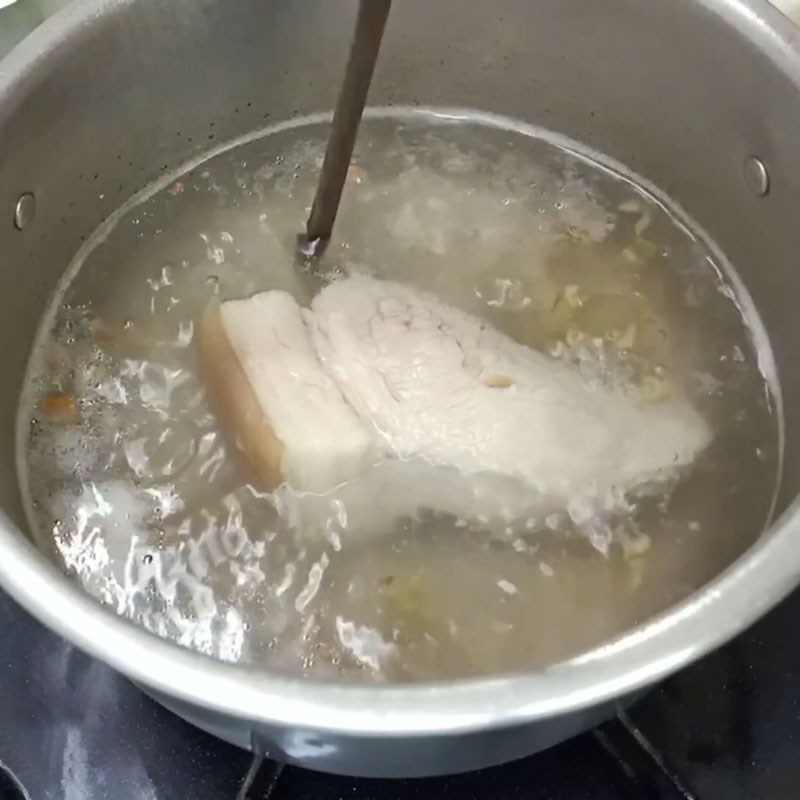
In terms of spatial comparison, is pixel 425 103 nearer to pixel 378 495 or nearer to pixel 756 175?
pixel 756 175

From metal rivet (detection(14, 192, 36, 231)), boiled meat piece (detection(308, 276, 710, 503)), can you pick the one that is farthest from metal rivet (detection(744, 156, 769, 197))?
metal rivet (detection(14, 192, 36, 231))

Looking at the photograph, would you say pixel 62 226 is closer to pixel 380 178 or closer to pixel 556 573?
pixel 380 178

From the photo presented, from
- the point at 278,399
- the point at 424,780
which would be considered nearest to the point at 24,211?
the point at 278,399

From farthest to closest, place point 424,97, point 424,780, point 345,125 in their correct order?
point 424,97, point 345,125, point 424,780

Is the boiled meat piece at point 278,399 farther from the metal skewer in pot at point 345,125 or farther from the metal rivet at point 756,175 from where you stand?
the metal rivet at point 756,175

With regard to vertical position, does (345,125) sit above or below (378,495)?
above

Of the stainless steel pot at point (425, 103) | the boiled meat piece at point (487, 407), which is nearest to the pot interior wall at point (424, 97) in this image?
the stainless steel pot at point (425, 103)

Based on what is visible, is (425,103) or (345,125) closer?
(345,125)

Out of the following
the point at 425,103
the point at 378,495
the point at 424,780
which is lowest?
the point at 424,780

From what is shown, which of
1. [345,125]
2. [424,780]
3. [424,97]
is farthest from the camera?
[424,97]
